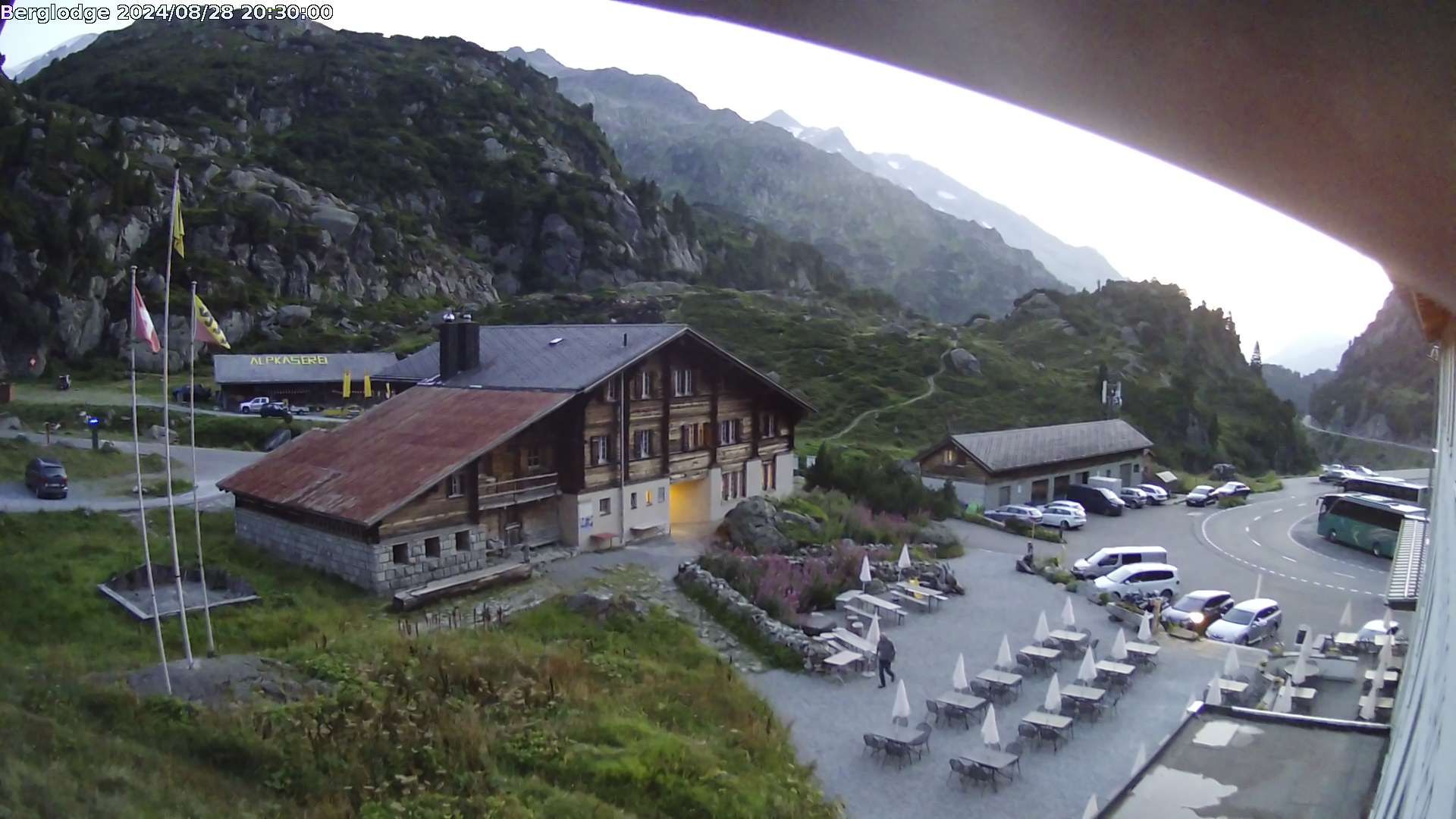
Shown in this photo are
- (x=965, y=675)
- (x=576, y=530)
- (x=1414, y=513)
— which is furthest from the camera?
(x=1414, y=513)

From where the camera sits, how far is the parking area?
14.9 metres

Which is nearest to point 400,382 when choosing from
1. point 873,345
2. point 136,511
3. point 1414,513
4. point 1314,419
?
point 136,511

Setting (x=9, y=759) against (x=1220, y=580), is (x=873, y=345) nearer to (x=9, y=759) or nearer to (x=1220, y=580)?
(x=1220, y=580)

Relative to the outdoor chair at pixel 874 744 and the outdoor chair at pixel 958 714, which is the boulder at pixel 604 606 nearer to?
the outdoor chair at pixel 874 744

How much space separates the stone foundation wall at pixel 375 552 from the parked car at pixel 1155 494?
3731cm

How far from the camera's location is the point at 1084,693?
60.1 feet

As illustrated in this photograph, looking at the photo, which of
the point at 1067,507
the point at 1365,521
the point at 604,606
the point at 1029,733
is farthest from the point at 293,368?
the point at 1365,521

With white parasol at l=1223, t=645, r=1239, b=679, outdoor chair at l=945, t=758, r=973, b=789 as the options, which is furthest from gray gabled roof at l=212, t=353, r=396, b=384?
white parasol at l=1223, t=645, r=1239, b=679

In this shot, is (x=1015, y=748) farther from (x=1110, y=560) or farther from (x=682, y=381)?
(x=682, y=381)

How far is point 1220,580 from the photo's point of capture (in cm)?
3173

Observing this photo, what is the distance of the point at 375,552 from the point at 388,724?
328 inches

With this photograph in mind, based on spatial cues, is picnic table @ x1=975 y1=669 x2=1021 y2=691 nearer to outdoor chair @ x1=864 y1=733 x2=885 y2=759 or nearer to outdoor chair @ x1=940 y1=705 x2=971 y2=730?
outdoor chair @ x1=940 y1=705 x2=971 y2=730

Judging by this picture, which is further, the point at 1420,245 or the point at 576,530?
the point at 576,530

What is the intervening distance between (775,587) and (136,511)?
17.6 metres
